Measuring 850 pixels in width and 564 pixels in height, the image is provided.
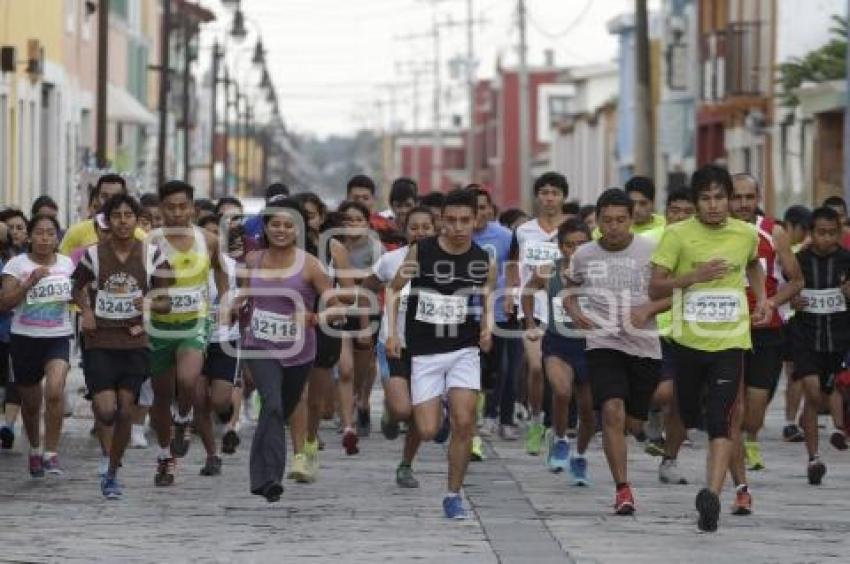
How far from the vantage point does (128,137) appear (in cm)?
6209

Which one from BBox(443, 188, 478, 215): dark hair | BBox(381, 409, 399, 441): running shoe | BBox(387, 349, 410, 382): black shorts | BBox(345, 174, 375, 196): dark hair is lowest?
BBox(381, 409, 399, 441): running shoe

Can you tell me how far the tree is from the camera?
4025 cm

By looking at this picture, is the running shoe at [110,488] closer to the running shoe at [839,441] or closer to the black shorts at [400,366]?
the black shorts at [400,366]

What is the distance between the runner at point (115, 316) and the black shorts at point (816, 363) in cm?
497

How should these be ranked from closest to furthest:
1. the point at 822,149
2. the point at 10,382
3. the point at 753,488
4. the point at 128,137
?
the point at 753,488, the point at 10,382, the point at 822,149, the point at 128,137

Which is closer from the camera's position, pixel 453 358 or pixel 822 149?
pixel 453 358

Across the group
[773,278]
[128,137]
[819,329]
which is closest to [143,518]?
[773,278]

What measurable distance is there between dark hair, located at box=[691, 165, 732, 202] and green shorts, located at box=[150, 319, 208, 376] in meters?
3.67

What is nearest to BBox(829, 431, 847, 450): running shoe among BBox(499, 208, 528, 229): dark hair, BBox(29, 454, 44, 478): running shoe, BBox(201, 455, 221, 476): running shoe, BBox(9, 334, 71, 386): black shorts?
BBox(499, 208, 528, 229): dark hair

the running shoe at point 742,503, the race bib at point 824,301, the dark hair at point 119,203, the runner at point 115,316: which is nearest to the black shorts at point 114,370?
the runner at point 115,316

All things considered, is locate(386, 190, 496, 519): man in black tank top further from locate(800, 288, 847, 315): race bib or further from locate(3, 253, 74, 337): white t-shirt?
locate(800, 288, 847, 315): race bib

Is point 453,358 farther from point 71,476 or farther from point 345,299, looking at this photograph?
point 71,476

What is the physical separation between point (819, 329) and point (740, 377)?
4588mm

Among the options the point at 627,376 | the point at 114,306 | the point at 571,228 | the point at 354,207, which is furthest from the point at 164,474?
the point at 354,207
